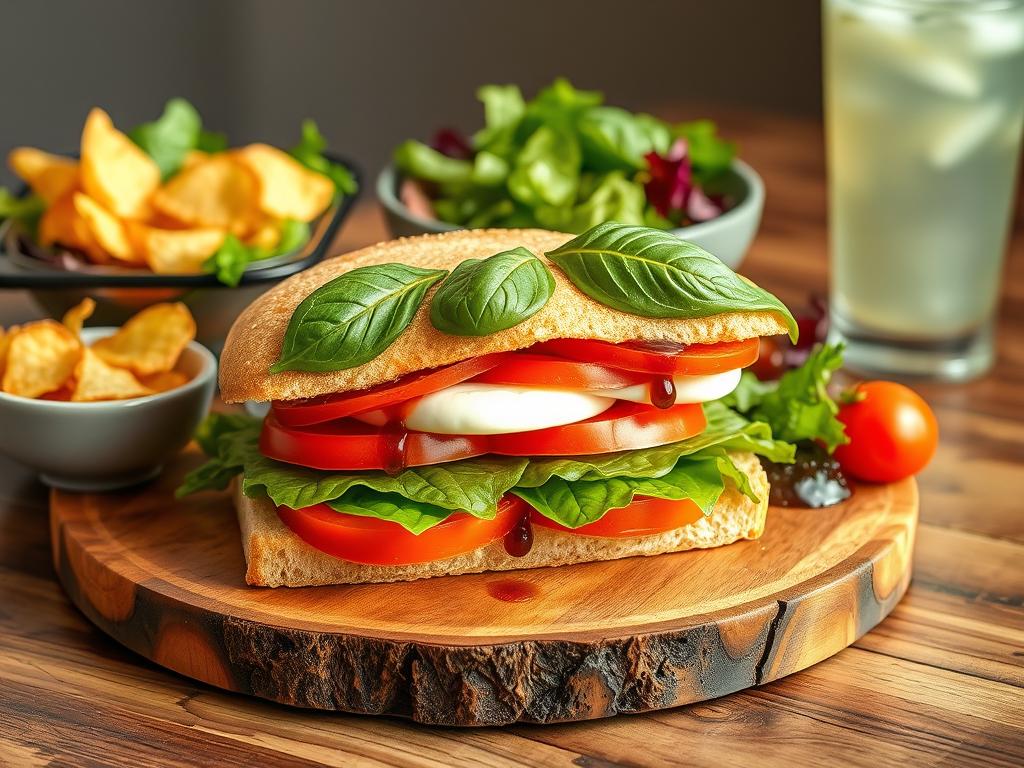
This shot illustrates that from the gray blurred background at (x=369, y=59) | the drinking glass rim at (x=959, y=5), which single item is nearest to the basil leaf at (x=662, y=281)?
the drinking glass rim at (x=959, y=5)

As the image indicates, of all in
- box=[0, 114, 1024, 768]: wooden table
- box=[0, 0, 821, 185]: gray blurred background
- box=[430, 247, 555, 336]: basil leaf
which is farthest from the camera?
box=[0, 0, 821, 185]: gray blurred background

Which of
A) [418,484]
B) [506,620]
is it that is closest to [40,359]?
[418,484]

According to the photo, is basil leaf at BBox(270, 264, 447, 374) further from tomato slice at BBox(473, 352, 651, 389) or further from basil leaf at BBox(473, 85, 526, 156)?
basil leaf at BBox(473, 85, 526, 156)

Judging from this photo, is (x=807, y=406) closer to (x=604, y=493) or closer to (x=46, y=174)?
(x=604, y=493)

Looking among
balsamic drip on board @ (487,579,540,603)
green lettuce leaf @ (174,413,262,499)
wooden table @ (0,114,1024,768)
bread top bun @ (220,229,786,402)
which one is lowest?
wooden table @ (0,114,1024,768)

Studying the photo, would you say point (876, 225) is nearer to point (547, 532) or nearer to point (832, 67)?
point (832, 67)

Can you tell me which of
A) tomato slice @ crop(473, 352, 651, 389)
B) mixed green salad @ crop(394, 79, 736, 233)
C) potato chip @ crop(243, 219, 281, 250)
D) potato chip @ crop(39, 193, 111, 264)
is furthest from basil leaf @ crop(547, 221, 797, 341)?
potato chip @ crop(39, 193, 111, 264)

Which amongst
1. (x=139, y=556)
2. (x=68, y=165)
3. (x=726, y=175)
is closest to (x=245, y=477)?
(x=139, y=556)
